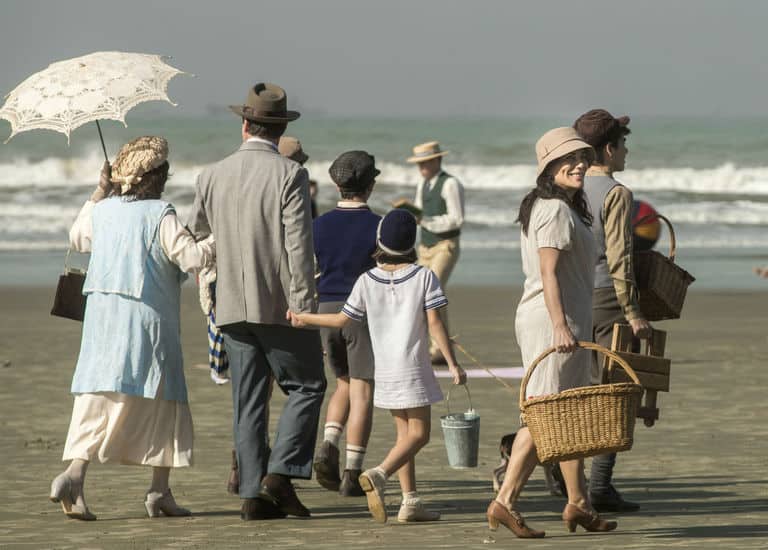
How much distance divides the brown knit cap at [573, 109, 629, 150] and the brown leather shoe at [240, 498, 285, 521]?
83.0 inches

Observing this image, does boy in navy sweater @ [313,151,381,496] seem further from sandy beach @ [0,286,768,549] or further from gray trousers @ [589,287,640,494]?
gray trousers @ [589,287,640,494]

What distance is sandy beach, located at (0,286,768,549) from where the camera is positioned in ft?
21.4

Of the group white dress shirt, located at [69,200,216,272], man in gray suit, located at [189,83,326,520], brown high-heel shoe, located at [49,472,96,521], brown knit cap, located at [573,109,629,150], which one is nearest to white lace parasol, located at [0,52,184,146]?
man in gray suit, located at [189,83,326,520]

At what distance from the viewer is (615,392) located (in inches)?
239

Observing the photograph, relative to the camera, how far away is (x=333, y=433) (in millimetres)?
7859

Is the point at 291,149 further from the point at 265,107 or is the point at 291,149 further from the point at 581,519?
the point at 581,519

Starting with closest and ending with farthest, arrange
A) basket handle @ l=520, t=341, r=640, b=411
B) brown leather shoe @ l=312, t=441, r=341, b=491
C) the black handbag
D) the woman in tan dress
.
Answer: basket handle @ l=520, t=341, r=640, b=411, the woman in tan dress, the black handbag, brown leather shoe @ l=312, t=441, r=341, b=491

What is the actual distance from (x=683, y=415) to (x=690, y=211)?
92.3 ft

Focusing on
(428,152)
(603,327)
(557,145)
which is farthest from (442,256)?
(557,145)

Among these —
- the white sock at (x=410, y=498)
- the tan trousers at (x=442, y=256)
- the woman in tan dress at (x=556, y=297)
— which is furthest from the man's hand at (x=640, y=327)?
the tan trousers at (x=442, y=256)

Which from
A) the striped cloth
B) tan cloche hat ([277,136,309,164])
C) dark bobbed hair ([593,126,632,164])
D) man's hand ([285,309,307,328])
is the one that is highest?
dark bobbed hair ([593,126,632,164])

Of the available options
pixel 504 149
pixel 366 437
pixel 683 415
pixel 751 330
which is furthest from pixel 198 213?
pixel 504 149

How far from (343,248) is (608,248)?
129 centimetres

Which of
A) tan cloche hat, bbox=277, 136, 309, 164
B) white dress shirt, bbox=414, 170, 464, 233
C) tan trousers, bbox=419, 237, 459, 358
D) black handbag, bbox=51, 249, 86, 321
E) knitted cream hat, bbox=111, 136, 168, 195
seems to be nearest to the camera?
knitted cream hat, bbox=111, 136, 168, 195
